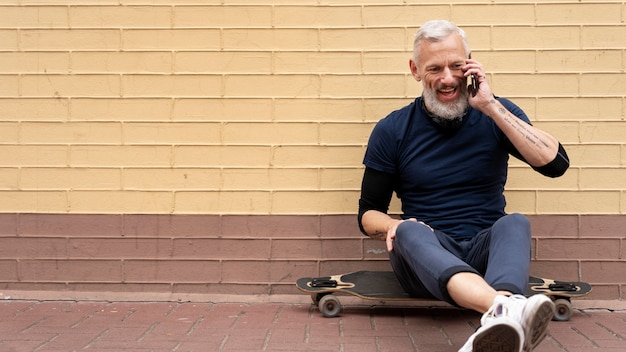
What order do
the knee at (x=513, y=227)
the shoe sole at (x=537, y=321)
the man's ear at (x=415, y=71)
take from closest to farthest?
the shoe sole at (x=537, y=321) → the knee at (x=513, y=227) → the man's ear at (x=415, y=71)

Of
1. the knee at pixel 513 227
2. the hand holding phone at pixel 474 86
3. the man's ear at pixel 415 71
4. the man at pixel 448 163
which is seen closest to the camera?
the knee at pixel 513 227

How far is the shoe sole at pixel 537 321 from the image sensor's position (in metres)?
2.96

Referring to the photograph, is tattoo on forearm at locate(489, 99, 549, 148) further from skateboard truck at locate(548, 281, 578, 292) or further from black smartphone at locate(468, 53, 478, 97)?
skateboard truck at locate(548, 281, 578, 292)

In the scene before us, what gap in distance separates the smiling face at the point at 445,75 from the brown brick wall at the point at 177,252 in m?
1.10

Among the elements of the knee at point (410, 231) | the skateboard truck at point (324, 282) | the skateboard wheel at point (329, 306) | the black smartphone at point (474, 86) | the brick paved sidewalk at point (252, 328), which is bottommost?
the brick paved sidewalk at point (252, 328)

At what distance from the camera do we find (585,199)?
497 centimetres

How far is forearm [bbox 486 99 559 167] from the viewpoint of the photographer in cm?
403

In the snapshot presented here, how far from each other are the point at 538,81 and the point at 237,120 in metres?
1.94

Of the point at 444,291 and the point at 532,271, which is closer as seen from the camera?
the point at 444,291

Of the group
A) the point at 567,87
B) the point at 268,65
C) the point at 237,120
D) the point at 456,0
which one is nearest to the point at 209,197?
the point at 237,120

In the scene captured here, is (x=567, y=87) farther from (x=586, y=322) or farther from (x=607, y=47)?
(x=586, y=322)

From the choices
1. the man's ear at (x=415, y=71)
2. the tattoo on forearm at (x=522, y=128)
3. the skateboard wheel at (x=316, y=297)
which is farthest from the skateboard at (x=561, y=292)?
the man's ear at (x=415, y=71)

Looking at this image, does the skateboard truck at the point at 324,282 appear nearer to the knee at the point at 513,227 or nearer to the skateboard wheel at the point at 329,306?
the skateboard wheel at the point at 329,306

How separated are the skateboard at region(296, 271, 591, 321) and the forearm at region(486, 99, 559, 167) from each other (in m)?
0.88
